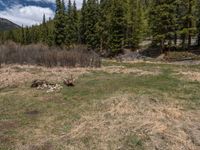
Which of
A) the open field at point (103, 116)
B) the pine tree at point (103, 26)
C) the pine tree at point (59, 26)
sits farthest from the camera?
the pine tree at point (59, 26)

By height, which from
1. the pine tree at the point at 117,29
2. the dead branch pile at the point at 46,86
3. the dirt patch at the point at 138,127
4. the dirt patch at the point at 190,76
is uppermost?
the pine tree at the point at 117,29

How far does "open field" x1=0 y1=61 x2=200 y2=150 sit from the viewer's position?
28.8 feet

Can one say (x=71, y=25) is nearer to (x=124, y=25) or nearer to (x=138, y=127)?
(x=124, y=25)

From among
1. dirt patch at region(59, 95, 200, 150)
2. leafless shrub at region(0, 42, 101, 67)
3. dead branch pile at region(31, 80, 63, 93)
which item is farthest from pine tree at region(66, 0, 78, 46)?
dirt patch at region(59, 95, 200, 150)

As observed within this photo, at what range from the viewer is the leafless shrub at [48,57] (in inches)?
988

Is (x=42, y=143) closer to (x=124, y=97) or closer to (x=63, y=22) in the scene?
(x=124, y=97)

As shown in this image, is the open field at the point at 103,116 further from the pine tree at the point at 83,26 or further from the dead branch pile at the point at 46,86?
the pine tree at the point at 83,26

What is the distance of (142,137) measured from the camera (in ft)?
29.3

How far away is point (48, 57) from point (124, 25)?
2667 cm

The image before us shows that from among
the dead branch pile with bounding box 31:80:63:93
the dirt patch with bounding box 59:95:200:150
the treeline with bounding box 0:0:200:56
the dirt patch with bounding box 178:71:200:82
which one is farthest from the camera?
the treeline with bounding box 0:0:200:56

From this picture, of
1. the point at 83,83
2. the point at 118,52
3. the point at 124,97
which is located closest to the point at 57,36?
the point at 118,52

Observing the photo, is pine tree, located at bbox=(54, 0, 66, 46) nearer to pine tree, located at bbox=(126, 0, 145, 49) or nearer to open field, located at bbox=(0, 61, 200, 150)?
pine tree, located at bbox=(126, 0, 145, 49)

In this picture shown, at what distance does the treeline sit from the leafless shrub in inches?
494

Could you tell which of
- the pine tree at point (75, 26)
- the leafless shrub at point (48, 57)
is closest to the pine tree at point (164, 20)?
the leafless shrub at point (48, 57)
